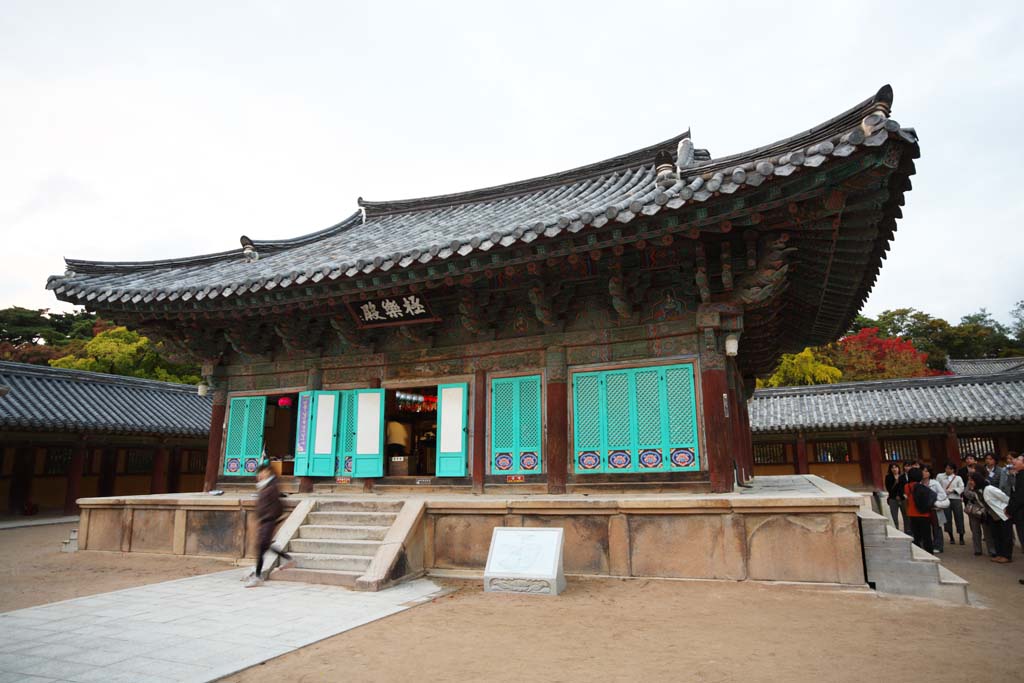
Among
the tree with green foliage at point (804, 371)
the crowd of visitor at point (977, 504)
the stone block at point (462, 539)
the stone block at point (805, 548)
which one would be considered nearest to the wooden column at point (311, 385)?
the stone block at point (462, 539)

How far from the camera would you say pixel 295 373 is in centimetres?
1194

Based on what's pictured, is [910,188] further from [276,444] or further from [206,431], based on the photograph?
[206,431]

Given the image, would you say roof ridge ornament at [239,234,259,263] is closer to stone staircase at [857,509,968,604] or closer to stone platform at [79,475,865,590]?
stone platform at [79,475,865,590]

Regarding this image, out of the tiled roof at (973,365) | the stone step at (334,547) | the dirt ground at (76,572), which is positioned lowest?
the dirt ground at (76,572)

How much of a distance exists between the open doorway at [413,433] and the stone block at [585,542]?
5.58 metres

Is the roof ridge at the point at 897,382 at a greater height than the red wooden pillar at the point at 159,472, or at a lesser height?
greater

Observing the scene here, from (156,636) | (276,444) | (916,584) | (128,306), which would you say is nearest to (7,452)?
(276,444)

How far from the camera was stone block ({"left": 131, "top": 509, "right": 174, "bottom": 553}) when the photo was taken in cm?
1023

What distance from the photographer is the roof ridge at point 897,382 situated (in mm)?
21969

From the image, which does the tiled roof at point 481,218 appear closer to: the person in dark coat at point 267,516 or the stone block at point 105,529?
the person in dark coat at point 267,516

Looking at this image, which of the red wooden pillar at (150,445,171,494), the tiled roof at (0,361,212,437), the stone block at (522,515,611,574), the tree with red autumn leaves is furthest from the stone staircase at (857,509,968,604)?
the tree with red autumn leaves

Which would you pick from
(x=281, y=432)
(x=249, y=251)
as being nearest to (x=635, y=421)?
(x=249, y=251)

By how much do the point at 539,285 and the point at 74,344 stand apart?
37.8 metres

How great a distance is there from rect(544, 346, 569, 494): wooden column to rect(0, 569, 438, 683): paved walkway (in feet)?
8.47
